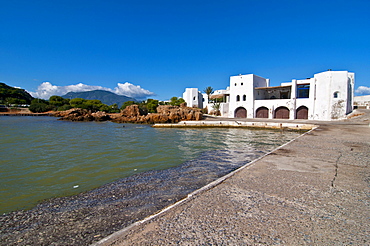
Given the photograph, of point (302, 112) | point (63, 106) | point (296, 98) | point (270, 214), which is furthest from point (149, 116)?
point (63, 106)

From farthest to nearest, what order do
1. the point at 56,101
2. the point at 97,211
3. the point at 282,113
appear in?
the point at 56,101 → the point at 282,113 → the point at 97,211

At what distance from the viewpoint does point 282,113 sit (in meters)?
31.8

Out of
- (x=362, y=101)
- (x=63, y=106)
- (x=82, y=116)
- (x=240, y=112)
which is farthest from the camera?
(x=63, y=106)

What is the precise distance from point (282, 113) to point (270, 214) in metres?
32.9

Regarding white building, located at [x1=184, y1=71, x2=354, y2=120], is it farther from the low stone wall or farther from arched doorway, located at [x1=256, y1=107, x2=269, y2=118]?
the low stone wall

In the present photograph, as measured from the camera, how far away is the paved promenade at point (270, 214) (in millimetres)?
2146

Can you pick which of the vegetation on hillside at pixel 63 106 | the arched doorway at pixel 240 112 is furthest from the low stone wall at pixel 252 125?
the vegetation on hillside at pixel 63 106

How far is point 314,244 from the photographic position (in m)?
2.01

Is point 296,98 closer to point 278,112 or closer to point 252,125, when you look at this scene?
point 278,112

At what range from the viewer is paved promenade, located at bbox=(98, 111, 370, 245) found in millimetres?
2146

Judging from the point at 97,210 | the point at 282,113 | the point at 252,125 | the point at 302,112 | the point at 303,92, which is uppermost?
the point at 303,92

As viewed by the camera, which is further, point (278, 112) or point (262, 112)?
point (262, 112)

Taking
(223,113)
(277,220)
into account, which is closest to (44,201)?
(277,220)

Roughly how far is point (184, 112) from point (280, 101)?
1588cm
